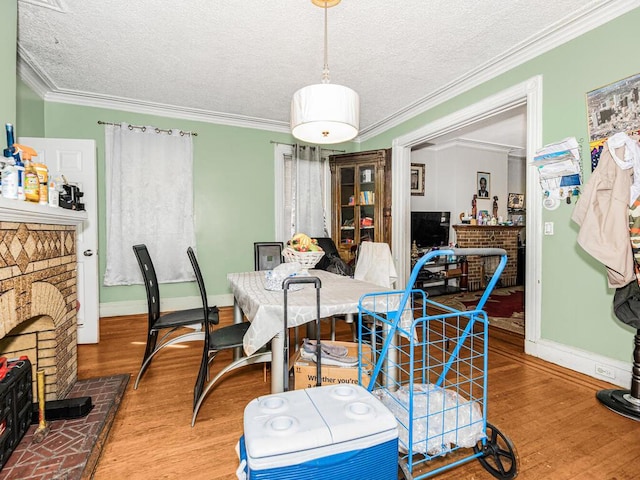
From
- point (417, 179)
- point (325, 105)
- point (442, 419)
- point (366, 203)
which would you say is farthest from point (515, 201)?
point (442, 419)

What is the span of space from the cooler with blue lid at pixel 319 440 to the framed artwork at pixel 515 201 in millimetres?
6998

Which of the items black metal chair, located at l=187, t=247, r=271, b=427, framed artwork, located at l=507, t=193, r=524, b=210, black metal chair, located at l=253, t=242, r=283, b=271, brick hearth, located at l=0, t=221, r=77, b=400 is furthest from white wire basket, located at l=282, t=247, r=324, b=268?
framed artwork, located at l=507, t=193, r=524, b=210

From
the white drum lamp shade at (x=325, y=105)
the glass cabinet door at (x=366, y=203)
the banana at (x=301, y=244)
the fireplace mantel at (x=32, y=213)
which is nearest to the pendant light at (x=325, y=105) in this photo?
Answer: the white drum lamp shade at (x=325, y=105)

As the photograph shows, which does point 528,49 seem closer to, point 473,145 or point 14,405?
point 473,145

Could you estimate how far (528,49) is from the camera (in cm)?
276

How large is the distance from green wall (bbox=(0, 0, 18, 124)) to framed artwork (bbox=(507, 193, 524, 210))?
7.58m

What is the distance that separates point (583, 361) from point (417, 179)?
411cm

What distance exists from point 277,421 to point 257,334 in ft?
2.02

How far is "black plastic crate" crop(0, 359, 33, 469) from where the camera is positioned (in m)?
1.46

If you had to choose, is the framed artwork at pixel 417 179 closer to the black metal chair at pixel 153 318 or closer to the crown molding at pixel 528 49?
the crown molding at pixel 528 49

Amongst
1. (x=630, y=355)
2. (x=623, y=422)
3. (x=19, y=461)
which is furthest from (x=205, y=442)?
(x=630, y=355)

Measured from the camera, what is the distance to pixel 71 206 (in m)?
2.48

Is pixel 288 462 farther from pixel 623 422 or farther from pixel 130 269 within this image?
pixel 130 269

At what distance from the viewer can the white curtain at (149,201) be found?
3.96 meters
